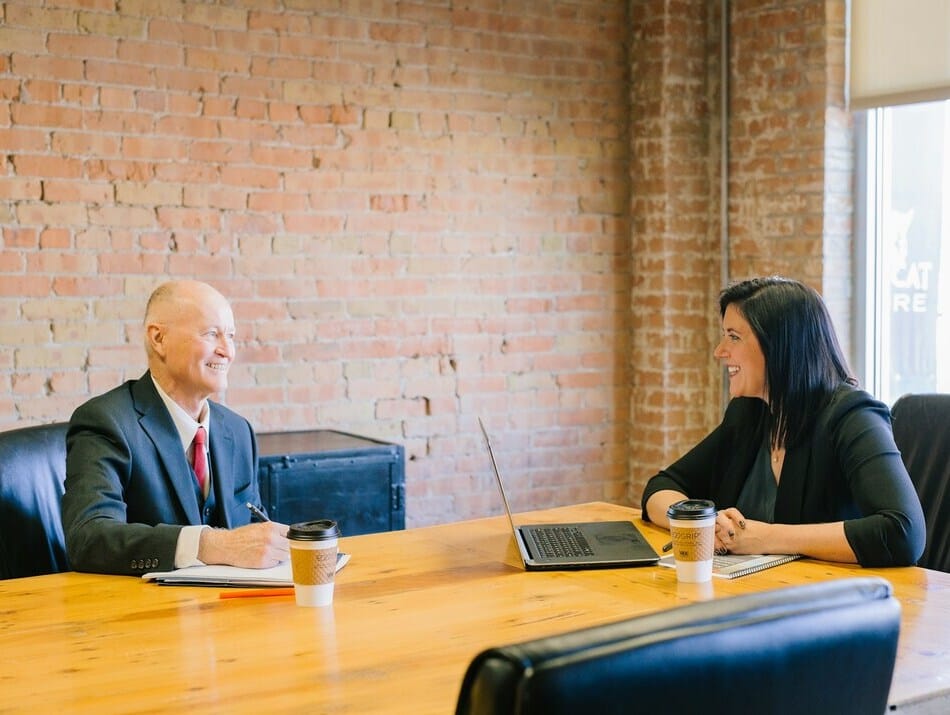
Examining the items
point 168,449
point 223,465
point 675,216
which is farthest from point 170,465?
point 675,216

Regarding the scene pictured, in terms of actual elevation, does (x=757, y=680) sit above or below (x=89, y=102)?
below

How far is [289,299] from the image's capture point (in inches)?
176

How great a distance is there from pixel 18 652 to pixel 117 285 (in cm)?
237

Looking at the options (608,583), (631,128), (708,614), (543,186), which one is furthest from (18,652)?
(631,128)

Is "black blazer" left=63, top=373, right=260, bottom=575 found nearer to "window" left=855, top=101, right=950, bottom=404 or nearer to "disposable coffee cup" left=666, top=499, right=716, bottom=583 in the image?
"disposable coffee cup" left=666, top=499, right=716, bottom=583

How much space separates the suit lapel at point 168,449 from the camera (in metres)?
2.69

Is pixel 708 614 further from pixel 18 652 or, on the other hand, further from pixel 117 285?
pixel 117 285

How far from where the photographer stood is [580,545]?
257 centimetres

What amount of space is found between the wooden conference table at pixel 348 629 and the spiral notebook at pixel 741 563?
0.03 m

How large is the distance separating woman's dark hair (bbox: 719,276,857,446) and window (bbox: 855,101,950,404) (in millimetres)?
2030

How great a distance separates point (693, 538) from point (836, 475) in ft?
1.90

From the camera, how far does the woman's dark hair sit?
2.73 metres

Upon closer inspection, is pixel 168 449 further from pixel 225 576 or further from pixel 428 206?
pixel 428 206

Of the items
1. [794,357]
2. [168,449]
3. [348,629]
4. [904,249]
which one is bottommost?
[348,629]
